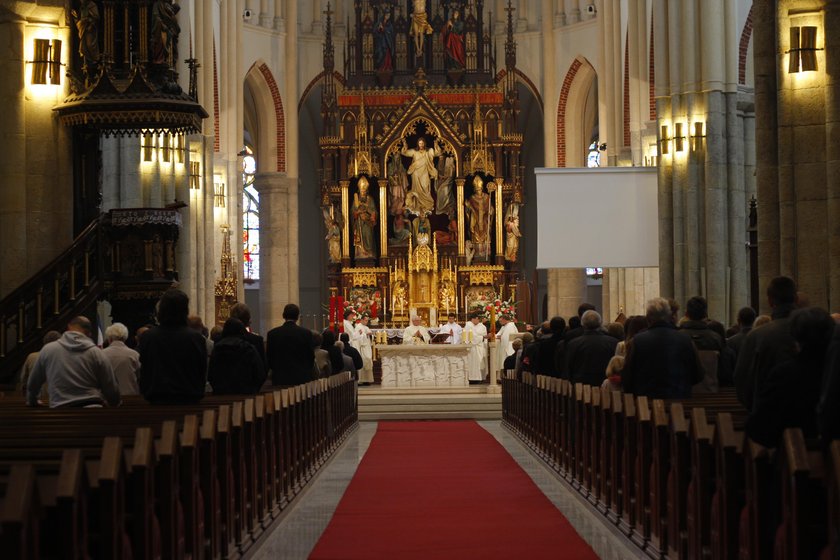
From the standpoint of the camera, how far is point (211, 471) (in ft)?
23.0

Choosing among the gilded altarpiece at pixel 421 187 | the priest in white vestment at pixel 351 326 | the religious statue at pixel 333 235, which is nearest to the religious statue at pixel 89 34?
the priest in white vestment at pixel 351 326

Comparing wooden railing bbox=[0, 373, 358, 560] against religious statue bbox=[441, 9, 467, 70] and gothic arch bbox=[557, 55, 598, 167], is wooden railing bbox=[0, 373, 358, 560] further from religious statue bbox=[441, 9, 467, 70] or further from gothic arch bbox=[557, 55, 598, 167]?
gothic arch bbox=[557, 55, 598, 167]

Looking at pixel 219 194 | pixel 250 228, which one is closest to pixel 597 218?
pixel 219 194

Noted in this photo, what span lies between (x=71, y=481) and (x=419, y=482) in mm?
7219

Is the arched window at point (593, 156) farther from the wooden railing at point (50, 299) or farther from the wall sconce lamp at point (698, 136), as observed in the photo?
the wooden railing at point (50, 299)

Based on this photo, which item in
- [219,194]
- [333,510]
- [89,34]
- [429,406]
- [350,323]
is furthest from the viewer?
[219,194]

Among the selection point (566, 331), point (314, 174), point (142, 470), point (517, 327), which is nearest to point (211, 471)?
point (142, 470)

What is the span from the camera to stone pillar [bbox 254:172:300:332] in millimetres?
35062

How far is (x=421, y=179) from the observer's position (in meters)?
32.4

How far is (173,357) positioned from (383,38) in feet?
84.5

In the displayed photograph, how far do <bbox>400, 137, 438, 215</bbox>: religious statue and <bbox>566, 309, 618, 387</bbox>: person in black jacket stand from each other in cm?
2055

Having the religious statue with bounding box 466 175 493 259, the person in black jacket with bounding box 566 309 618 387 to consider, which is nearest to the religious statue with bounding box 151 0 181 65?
the person in black jacket with bounding box 566 309 618 387

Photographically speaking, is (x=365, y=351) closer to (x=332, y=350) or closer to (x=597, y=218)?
(x=597, y=218)

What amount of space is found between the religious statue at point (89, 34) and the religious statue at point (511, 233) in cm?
1872
